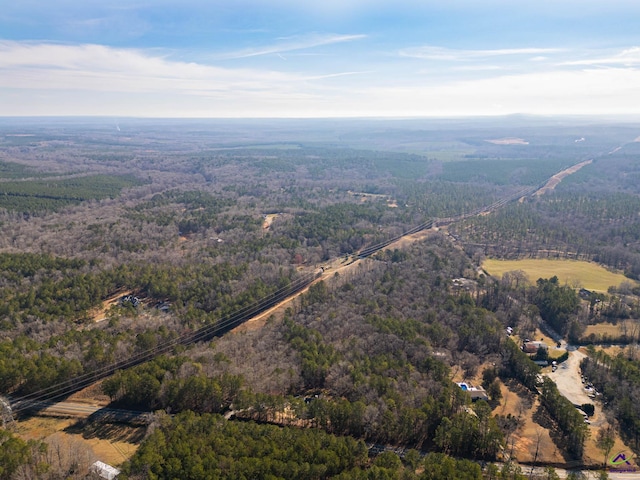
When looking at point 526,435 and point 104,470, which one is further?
point 526,435

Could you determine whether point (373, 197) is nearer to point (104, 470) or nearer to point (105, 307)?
point (105, 307)

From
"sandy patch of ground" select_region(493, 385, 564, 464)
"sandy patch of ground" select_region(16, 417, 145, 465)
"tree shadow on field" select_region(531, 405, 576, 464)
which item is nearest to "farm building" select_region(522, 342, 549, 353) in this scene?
"sandy patch of ground" select_region(493, 385, 564, 464)

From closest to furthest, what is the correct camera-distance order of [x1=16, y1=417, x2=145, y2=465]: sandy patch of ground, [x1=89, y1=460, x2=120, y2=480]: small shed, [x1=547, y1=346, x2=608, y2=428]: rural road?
[x1=89, y1=460, x2=120, y2=480]: small shed, [x1=16, y1=417, x2=145, y2=465]: sandy patch of ground, [x1=547, y1=346, x2=608, y2=428]: rural road

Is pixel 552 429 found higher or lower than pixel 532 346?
lower

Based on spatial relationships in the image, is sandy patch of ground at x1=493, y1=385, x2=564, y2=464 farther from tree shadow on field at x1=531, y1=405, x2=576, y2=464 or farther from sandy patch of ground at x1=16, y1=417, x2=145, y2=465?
sandy patch of ground at x1=16, y1=417, x2=145, y2=465

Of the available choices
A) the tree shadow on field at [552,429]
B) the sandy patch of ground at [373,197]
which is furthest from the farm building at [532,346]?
the sandy patch of ground at [373,197]

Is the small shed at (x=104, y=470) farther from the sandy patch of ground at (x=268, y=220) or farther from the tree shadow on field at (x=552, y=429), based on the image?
the sandy patch of ground at (x=268, y=220)

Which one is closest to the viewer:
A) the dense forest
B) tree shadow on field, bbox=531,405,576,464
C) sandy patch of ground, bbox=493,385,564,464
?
the dense forest

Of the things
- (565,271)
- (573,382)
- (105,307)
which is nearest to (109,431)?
(105,307)
